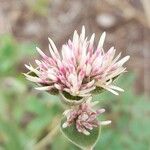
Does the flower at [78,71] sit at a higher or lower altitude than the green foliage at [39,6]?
higher

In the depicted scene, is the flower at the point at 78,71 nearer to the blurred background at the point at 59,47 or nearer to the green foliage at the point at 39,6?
the blurred background at the point at 59,47

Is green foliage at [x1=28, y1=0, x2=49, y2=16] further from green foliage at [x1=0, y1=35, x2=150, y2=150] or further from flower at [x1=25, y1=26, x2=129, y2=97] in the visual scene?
flower at [x1=25, y1=26, x2=129, y2=97]

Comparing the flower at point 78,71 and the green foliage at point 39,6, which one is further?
→ the green foliage at point 39,6

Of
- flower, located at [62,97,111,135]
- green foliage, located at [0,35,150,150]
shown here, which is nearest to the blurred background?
green foliage, located at [0,35,150,150]

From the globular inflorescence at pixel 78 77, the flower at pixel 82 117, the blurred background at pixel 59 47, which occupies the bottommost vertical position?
the blurred background at pixel 59 47

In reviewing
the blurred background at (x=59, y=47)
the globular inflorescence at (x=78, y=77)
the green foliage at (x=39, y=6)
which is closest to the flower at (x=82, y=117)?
the globular inflorescence at (x=78, y=77)

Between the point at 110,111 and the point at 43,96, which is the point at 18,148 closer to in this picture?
the point at 43,96
